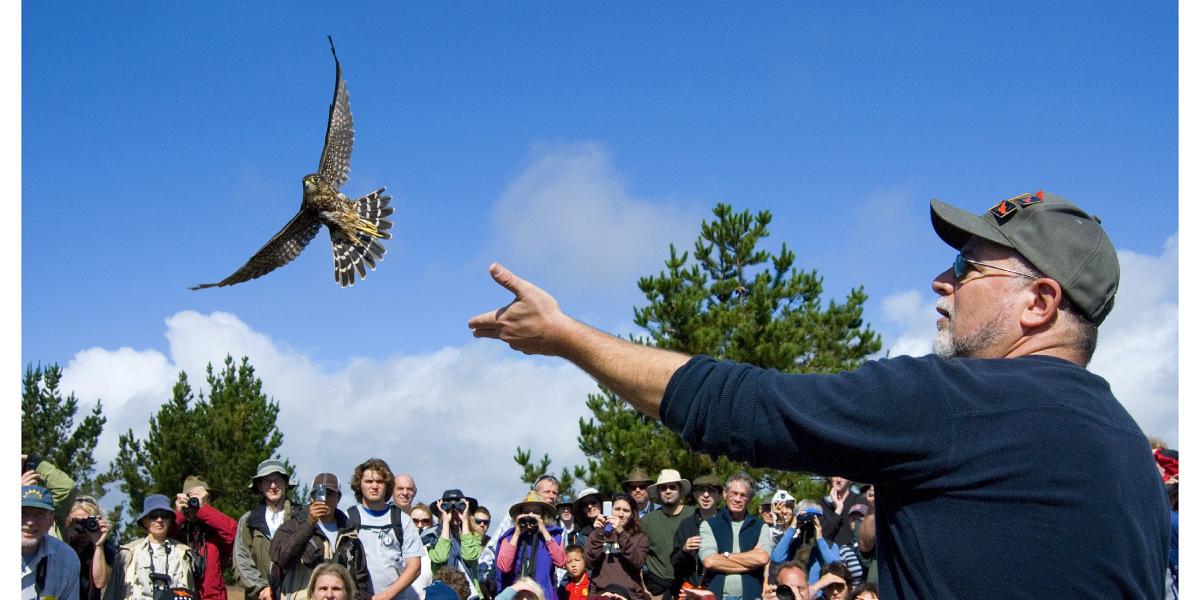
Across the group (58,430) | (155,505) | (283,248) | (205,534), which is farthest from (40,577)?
(58,430)

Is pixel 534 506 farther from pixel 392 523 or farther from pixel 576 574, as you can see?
pixel 392 523

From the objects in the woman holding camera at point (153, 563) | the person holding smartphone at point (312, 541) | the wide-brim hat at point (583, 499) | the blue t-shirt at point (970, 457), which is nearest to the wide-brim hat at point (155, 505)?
the woman holding camera at point (153, 563)

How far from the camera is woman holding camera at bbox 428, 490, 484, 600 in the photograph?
8.77 metres

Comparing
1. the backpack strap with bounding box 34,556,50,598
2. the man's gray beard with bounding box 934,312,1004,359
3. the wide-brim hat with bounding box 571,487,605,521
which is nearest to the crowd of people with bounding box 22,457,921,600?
the backpack strap with bounding box 34,556,50,598

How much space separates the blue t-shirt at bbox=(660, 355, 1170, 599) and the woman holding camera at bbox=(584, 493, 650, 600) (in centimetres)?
679

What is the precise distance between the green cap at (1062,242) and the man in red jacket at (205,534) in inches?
299

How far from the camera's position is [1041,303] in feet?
6.62

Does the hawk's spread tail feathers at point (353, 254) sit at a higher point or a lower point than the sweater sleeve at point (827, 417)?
higher

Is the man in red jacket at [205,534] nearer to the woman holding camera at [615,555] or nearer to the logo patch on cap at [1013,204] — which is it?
the woman holding camera at [615,555]

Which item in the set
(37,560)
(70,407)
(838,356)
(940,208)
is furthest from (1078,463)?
(70,407)

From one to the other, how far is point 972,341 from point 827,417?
45 cm

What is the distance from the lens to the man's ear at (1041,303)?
78.6 inches

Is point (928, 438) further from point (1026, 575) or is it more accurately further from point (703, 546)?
point (703, 546)

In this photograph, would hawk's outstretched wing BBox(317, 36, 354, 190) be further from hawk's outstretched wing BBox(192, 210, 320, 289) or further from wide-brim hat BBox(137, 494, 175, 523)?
wide-brim hat BBox(137, 494, 175, 523)
